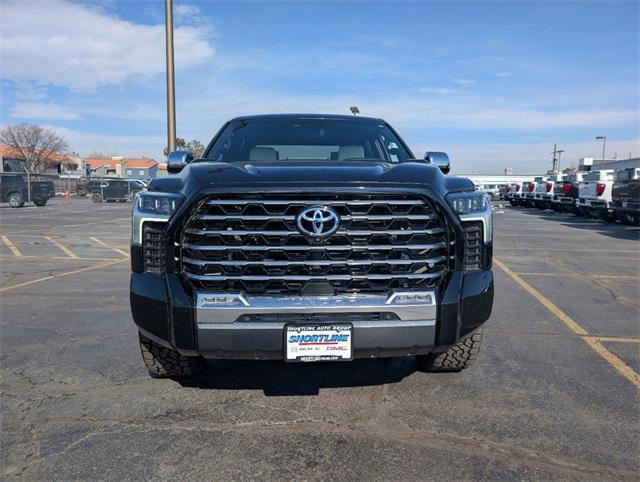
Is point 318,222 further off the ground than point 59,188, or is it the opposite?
point 318,222

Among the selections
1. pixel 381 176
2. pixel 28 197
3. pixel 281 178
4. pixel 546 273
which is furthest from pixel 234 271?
pixel 28 197

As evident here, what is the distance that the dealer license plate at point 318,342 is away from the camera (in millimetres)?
2838

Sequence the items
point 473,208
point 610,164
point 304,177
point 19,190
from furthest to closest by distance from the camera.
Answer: point 610,164
point 19,190
point 473,208
point 304,177

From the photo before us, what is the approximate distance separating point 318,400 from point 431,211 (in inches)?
57.7

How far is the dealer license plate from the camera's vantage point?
2838 mm

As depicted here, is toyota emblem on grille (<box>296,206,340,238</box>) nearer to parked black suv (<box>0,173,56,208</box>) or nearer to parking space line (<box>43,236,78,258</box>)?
parking space line (<box>43,236,78,258</box>)

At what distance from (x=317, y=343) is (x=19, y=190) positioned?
29.9m

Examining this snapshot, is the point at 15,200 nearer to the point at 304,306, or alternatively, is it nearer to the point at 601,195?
the point at 601,195

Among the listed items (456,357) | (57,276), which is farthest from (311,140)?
(57,276)

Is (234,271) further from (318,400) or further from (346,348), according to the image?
(318,400)

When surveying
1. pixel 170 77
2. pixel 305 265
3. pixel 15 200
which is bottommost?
pixel 15 200

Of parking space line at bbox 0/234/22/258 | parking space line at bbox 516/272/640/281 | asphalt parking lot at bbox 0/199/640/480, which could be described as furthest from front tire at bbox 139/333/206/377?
parking space line at bbox 0/234/22/258

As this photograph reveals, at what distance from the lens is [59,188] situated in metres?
50.9

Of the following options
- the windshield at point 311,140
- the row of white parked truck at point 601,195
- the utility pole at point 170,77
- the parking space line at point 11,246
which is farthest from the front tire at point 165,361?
the row of white parked truck at point 601,195
